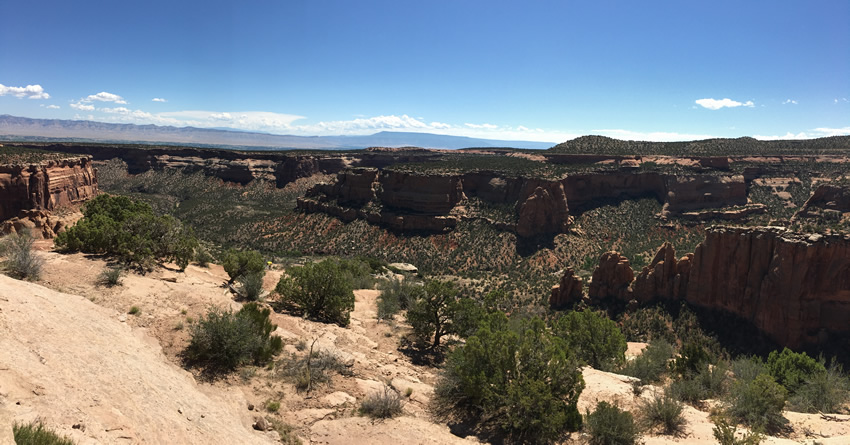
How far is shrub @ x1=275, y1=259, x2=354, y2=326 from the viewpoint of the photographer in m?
20.6

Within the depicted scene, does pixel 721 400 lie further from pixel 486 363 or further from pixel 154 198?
pixel 154 198

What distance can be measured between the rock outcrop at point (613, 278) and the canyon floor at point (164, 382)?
19685 millimetres

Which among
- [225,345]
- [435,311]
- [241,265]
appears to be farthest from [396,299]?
[225,345]

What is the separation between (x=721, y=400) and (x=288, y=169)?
107065 millimetres

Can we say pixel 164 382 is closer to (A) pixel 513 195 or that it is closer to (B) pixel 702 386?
(B) pixel 702 386

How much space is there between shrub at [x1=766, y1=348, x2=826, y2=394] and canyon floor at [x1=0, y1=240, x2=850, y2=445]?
5941mm

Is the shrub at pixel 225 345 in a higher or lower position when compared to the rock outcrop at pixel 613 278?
higher

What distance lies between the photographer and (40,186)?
4103cm

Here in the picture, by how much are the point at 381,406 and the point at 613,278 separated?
29.4 meters

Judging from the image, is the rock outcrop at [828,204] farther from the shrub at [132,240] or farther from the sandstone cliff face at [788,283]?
the shrub at [132,240]

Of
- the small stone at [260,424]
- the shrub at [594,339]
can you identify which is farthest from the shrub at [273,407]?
the shrub at [594,339]

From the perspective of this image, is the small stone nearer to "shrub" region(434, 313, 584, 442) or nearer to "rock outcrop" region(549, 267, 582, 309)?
"shrub" region(434, 313, 584, 442)

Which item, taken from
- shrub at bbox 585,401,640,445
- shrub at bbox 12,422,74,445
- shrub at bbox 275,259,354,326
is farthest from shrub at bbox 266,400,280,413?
shrub at bbox 585,401,640,445

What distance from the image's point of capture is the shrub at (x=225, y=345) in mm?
13078
